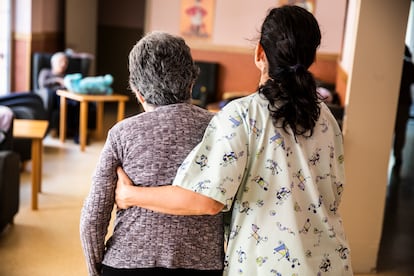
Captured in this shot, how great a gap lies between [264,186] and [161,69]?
0.43m

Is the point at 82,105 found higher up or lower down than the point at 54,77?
lower down

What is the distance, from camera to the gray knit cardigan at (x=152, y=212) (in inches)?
65.7

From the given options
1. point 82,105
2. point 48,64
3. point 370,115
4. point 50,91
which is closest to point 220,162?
point 370,115

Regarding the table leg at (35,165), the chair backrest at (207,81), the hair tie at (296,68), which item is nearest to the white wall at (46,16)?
the chair backrest at (207,81)

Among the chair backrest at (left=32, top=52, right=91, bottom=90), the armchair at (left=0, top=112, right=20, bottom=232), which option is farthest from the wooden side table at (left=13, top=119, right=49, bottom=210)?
the chair backrest at (left=32, top=52, right=91, bottom=90)

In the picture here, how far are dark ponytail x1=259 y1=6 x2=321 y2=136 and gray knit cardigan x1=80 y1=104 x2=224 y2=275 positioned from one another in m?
0.22

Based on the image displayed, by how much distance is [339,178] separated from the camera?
1783mm

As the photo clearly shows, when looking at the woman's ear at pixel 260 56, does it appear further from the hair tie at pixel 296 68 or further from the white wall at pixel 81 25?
the white wall at pixel 81 25

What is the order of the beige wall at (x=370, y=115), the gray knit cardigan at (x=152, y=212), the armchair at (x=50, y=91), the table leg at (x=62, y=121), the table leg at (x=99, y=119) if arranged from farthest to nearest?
the table leg at (x=99, y=119) → the armchair at (x=50, y=91) → the table leg at (x=62, y=121) → the beige wall at (x=370, y=115) → the gray knit cardigan at (x=152, y=212)

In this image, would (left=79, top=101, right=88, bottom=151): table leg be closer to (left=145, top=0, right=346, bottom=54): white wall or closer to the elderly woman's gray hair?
(left=145, top=0, right=346, bottom=54): white wall

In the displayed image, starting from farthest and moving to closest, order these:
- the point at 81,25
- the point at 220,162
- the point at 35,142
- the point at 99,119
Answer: the point at 81,25 → the point at 99,119 → the point at 35,142 → the point at 220,162

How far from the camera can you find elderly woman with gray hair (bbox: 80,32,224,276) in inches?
65.7

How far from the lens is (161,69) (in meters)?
1.70

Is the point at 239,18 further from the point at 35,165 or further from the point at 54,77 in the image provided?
the point at 35,165
